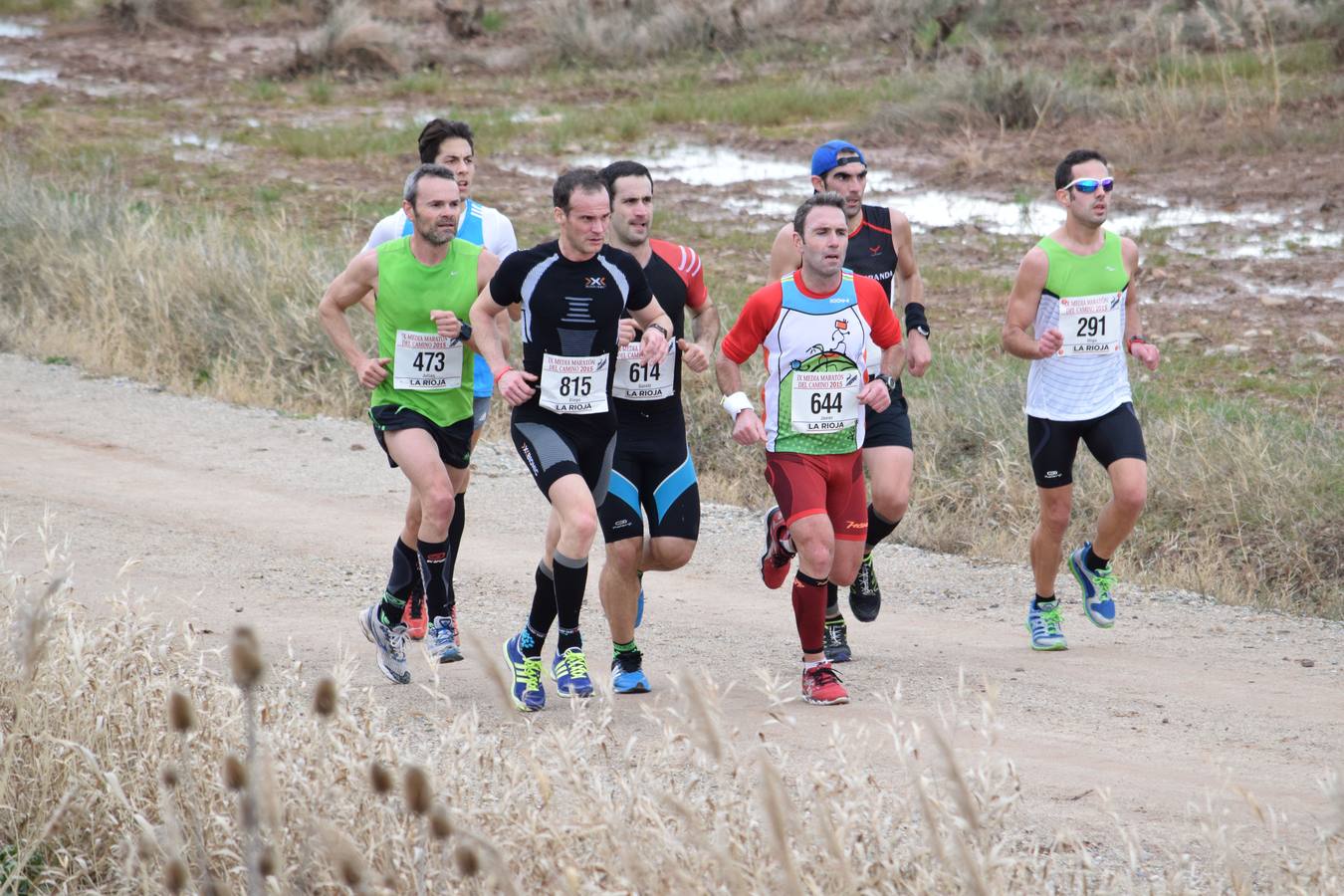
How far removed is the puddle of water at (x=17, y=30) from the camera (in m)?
37.9

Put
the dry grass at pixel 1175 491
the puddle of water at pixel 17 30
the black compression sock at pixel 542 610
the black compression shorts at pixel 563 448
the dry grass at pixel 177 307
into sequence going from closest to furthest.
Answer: the black compression shorts at pixel 563 448 → the black compression sock at pixel 542 610 → the dry grass at pixel 1175 491 → the dry grass at pixel 177 307 → the puddle of water at pixel 17 30

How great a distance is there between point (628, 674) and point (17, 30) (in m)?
37.2

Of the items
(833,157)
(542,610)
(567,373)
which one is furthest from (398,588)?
(833,157)

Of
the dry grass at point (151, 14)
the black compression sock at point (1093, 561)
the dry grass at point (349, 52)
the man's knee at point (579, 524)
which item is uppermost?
the dry grass at point (151, 14)

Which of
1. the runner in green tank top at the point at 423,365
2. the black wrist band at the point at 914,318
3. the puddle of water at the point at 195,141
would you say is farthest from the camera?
the puddle of water at the point at 195,141

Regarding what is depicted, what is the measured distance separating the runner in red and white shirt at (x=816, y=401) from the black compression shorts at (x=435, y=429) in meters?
1.19

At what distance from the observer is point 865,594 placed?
7.79 metres

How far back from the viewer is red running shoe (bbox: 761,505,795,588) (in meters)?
7.28

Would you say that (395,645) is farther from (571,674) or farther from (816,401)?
(816,401)

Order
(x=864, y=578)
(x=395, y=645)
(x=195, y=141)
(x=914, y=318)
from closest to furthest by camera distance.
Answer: (x=395, y=645) → (x=864, y=578) → (x=914, y=318) → (x=195, y=141)

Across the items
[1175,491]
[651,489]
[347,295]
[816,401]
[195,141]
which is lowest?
[1175,491]

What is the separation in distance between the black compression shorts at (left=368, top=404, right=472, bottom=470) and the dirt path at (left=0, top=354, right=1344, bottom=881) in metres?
0.89

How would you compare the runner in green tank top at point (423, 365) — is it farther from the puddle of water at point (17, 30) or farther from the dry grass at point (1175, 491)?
the puddle of water at point (17, 30)

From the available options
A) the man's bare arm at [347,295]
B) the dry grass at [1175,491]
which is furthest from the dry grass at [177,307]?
the man's bare arm at [347,295]
